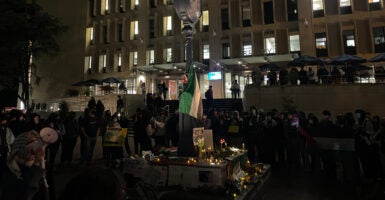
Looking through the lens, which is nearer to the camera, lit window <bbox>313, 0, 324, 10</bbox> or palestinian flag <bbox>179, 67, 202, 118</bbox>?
palestinian flag <bbox>179, 67, 202, 118</bbox>

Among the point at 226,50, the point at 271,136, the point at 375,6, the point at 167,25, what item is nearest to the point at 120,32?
the point at 167,25

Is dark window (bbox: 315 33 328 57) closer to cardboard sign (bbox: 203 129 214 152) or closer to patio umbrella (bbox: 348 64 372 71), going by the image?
patio umbrella (bbox: 348 64 372 71)

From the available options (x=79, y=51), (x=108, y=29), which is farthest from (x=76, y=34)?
(x=108, y=29)

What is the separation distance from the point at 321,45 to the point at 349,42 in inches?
92.0

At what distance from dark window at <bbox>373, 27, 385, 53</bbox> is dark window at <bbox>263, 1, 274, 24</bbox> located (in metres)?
9.14

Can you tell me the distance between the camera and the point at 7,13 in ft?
78.7

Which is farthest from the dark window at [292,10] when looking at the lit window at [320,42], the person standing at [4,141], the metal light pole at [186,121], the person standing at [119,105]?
the person standing at [4,141]

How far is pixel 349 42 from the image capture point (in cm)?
2405

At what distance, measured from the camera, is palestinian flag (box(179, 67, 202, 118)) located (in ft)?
22.1

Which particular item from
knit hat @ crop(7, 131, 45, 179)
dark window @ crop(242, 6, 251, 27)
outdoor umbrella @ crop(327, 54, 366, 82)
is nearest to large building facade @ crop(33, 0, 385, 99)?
dark window @ crop(242, 6, 251, 27)

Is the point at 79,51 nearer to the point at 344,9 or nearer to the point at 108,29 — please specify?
the point at 108,29

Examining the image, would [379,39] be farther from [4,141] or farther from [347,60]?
[4,141]

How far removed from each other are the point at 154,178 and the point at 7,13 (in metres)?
25.8

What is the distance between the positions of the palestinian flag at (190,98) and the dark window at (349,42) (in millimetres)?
22397
